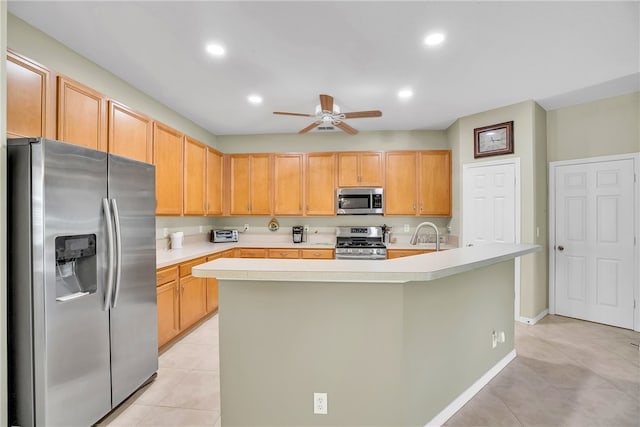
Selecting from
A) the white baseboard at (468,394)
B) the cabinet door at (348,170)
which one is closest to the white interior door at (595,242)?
the white baseboard at (468,394)

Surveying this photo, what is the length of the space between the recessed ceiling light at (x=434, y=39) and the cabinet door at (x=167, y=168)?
283cm

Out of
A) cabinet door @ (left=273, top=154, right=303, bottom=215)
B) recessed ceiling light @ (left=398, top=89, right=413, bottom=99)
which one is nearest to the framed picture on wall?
recessed ceiling light @ (left=398, top=89, right=413, bottom=99)

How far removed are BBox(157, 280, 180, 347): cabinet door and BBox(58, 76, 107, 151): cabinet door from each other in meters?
1.41

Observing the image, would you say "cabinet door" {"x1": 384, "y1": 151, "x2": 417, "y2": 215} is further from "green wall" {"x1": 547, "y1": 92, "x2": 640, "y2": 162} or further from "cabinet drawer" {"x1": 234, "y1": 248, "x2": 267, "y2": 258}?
"cabinet drawer" {"x1": 234, "y1": 248, "x2": 267, "y2": 258}

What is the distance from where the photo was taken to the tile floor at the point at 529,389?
75.0 inches

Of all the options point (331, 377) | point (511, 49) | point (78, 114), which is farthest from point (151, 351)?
point (511, 49)

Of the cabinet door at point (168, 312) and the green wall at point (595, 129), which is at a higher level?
the green wall at point (595, 129)

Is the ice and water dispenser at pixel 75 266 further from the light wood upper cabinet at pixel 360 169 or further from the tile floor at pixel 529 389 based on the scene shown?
the light wood upper cabinet at pixel 360 169

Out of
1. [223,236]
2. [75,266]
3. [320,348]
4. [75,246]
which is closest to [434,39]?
[320,348]

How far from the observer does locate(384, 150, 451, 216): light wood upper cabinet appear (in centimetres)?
451

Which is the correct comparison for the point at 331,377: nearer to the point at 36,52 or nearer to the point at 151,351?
the point at 151,351

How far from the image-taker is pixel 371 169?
464 centimetres

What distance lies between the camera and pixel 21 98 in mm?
1886

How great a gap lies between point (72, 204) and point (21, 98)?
873mm
